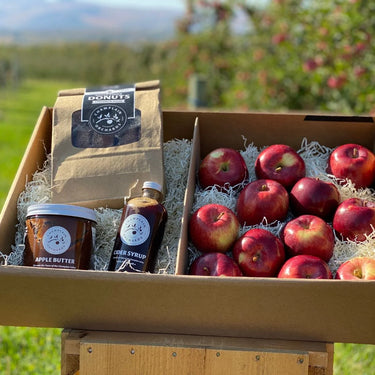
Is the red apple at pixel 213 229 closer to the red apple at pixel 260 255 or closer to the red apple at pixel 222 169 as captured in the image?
the red apple at pixel 260 255

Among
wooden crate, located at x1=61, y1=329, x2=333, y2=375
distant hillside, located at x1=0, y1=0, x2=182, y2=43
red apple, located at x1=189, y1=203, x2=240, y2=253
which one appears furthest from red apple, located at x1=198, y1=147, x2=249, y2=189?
distant hillside, located at x1=0, y1=0, x2=182, y2=43

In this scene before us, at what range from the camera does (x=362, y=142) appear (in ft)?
7.89

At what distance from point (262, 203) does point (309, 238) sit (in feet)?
0.74

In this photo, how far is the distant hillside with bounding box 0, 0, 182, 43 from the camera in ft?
34.6

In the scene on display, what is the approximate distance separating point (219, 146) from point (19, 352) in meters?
1.53

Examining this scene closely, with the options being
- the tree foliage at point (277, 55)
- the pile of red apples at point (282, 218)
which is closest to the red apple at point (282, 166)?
the pile of red apples at point (282, 218)

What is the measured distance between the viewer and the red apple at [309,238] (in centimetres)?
182

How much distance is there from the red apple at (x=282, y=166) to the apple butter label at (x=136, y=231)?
0.62 m

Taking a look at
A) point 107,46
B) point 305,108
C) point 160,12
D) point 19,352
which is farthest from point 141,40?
point 19,352

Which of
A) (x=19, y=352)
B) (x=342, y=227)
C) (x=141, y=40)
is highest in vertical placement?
(x=141, y=40)

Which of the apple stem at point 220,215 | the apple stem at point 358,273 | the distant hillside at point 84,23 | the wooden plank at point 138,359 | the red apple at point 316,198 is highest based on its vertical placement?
the distant hillside at point 84,23

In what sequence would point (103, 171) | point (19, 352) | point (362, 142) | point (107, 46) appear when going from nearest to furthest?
point (103, 171) → point (362, 142) → point (19, 352) → point (107, 46)

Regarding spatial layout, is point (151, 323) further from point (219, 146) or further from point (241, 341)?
point (219, 146)

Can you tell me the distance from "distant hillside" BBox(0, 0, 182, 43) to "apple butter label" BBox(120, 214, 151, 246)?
318 inches
